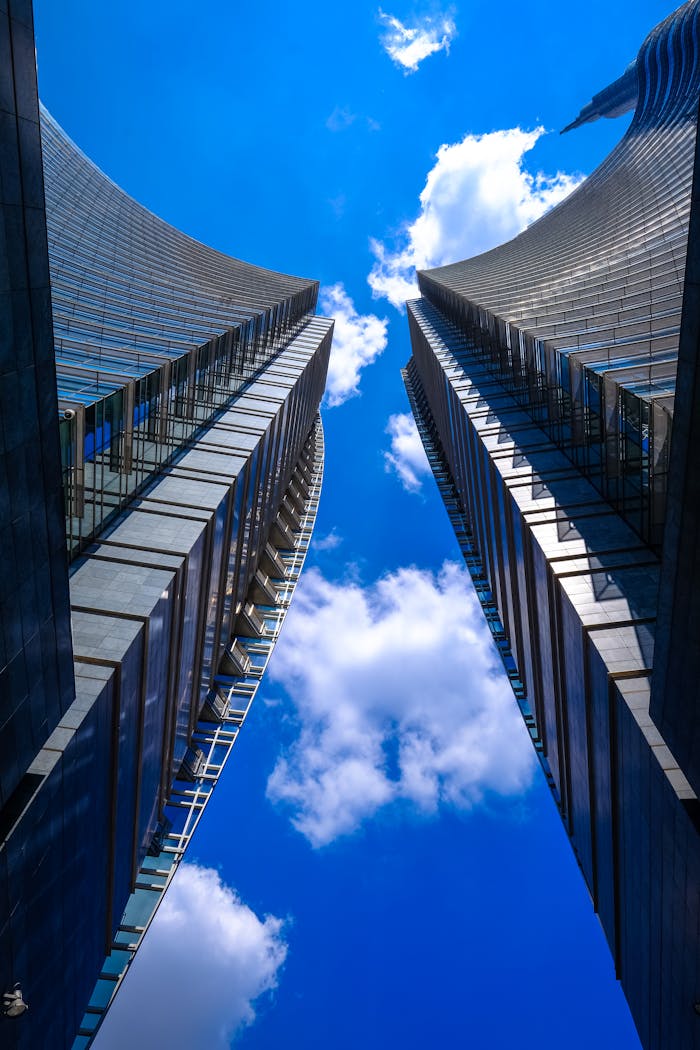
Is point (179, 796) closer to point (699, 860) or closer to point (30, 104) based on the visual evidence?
point (699, 860)

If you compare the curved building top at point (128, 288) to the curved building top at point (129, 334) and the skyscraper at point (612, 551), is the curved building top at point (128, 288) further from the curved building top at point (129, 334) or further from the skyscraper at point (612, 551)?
the skyscraper at point (612, 551)

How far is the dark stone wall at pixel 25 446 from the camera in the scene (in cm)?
809

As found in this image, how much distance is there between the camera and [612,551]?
16.4 m

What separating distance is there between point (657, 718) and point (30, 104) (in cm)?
1233

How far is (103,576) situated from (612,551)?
1211cm

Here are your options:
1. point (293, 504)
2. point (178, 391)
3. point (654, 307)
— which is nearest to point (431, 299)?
point (293, 504)

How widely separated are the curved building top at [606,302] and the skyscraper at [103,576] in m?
11.0

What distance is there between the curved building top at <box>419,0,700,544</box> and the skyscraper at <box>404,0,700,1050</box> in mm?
119

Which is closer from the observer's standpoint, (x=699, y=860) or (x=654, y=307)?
(x=699, y=860)

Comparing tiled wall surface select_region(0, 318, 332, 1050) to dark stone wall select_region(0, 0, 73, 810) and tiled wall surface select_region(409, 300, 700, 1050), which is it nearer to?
dark stone wall select_region(0, 0, 73, 810)

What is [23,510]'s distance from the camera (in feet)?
29.8

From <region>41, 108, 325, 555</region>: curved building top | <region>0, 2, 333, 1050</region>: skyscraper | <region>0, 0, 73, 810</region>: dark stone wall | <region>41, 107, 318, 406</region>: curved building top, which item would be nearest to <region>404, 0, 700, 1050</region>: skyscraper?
<region>0, 0, 73, 810</region>: dark stone wall

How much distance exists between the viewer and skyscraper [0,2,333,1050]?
8914mm

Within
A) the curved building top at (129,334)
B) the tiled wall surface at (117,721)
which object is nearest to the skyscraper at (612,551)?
the tiled wall surface at (117,721)
